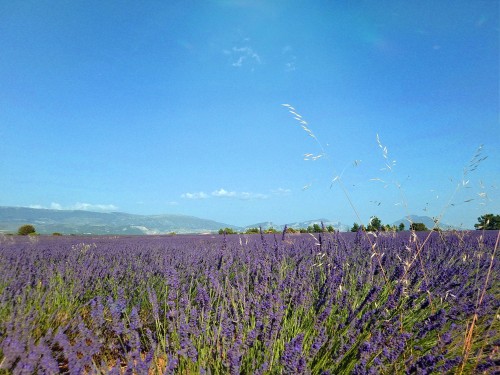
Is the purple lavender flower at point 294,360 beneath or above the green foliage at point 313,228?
beneath

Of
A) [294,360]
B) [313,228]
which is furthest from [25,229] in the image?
[294,360]

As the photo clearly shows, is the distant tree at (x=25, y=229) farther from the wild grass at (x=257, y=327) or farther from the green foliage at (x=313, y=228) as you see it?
the wild grass at (x=257, y=327)

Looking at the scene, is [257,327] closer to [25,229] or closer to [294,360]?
[294,360]

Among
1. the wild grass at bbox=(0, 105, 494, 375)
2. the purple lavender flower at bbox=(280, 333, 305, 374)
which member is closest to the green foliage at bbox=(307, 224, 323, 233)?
the wild grass at bbox=(0, 105, 494, 375)

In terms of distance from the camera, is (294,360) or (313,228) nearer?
(294,360)

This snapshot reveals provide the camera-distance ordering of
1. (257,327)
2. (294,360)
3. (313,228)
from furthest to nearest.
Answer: (313,228) < (257,327) < (294,360)

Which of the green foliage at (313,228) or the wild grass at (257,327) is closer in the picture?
the wild grass at (257,327)

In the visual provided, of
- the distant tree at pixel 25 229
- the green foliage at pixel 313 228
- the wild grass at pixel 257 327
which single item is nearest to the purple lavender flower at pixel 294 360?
the wild grass at pixel 257 327

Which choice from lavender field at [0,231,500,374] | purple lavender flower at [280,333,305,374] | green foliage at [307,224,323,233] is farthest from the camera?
green foliage at [307,224,323,233]

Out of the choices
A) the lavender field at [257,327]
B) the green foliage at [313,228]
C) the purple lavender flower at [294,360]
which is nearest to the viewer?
the purple lavender flower at [294,360]

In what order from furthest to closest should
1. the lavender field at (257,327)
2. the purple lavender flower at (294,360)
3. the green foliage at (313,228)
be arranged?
the green foliage at (313,228) < the lavender field at (257,327) < the purple lavender flower at (294,360)

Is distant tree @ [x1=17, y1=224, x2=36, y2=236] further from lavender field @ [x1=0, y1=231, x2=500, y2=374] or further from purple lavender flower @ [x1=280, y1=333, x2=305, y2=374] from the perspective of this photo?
purple lavender flower @ [x1=280, y1=333, x2=305, y2=374]

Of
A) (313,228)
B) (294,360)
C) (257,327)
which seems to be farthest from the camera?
(313,228)

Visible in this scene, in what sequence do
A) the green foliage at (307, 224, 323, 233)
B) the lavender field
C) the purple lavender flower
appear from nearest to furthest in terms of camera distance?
the purple lavender flower
the lavender field
the green foliage at (307, 224, 323, 233)
